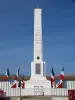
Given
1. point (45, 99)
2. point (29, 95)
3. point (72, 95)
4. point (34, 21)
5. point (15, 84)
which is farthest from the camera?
point (34, 21)

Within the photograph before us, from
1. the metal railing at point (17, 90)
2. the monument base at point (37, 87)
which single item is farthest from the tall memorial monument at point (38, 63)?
the metal railing at point (17, 90)

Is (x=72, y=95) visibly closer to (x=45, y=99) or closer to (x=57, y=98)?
(x=57, y=98)

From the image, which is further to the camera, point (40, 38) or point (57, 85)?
point (40, 38)

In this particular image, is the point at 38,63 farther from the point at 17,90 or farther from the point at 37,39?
the point at 17,90

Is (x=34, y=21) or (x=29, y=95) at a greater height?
(x=34, y=21)

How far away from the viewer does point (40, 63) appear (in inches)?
2206

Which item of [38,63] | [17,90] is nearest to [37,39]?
[38,63]

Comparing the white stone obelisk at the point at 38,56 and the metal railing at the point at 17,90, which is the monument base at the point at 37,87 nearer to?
the white stone obelisk at the point at 38,56

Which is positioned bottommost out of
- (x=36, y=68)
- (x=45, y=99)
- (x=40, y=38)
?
(x=45, y=99)

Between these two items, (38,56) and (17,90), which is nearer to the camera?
(17,90)

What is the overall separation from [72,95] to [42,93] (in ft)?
30.3

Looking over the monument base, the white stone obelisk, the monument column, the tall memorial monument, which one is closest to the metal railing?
the monument base

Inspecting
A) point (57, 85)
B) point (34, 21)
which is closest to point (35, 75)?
point (57, 85)

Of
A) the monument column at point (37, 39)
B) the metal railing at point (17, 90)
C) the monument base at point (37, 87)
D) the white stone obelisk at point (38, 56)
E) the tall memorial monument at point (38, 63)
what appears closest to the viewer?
the metal railing at point (17, 90)
